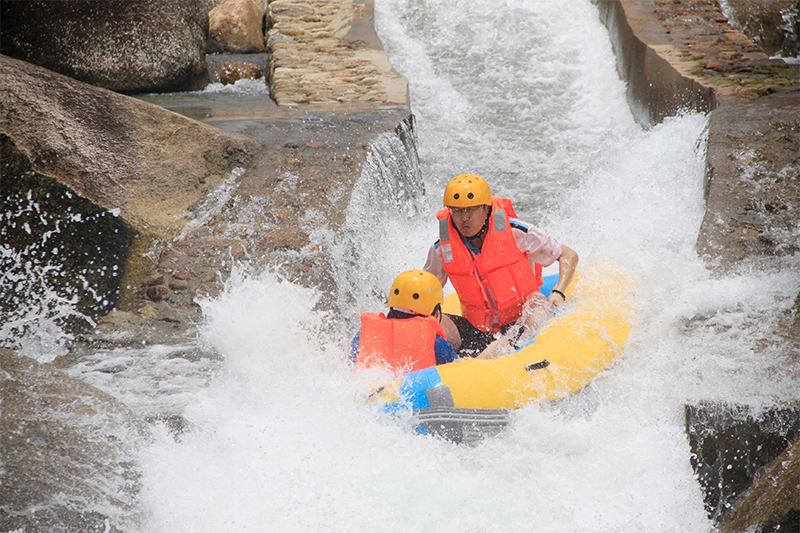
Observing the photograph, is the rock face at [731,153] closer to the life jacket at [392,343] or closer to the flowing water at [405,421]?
the flowing water at [405,421]

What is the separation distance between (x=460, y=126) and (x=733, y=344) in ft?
19.0

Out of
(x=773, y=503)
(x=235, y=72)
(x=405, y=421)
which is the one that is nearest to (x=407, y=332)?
(x=405, y=421)

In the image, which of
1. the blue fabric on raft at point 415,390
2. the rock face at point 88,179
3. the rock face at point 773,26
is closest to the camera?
the blue fabric on raft at point 415,390

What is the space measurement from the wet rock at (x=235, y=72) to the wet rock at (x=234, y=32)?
0.53 m

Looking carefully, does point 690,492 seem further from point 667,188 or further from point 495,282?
point 667,188

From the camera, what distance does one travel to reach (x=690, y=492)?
294cm

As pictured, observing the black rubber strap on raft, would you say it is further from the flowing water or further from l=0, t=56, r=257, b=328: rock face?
l=0, t=56, r=257, b=328: rock face

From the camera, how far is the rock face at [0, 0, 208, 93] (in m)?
6.45

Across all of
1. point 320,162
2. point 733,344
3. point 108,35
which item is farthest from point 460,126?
point 733,344

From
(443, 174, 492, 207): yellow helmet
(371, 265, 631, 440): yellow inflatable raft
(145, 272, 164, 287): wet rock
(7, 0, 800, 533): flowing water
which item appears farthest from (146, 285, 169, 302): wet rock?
(443, 174, 492, 207): yellow helmet

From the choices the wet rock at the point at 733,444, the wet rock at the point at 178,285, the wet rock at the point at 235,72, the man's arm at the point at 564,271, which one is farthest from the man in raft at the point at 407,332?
the wet rock at the point at 235,72

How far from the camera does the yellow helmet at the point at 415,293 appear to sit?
3506 millimetres

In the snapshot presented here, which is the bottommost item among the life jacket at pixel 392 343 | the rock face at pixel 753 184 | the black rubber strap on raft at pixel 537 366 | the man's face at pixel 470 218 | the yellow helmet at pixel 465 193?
the black rubber strap on raft at pixel 537 366

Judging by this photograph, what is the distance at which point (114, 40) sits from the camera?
696 cm
